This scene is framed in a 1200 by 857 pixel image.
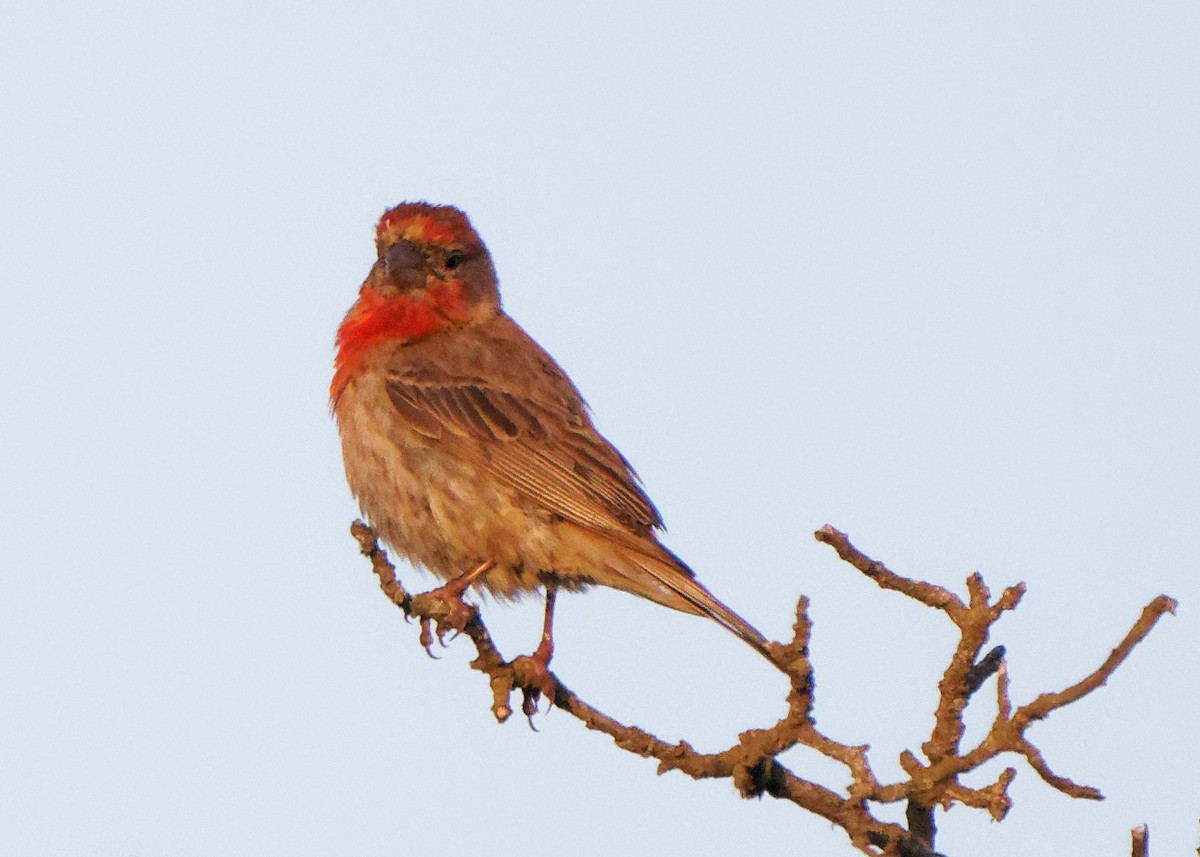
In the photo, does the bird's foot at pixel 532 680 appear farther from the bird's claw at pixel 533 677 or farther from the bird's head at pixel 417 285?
the bird's head at pixel 417 285

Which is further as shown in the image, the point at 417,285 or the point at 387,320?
the point at 417,285

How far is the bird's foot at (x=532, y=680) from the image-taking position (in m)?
6.82

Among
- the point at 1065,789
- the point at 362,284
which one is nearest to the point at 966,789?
the point at 1065,789

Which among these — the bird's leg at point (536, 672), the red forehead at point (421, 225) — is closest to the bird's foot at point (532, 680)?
the bird's leg at point (536, 672)

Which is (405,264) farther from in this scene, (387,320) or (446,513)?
(446,513)

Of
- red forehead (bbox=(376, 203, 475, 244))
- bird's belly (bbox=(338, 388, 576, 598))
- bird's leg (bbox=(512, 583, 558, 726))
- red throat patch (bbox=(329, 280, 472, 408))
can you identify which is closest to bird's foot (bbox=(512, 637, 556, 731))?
bird's leg (bbox=(512, 583, 558, 726))

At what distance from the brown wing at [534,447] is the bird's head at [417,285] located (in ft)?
1.62

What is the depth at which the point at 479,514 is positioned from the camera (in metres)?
8.38

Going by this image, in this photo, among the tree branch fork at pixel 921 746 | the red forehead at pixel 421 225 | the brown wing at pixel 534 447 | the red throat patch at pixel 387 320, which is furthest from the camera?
the red forehead at pixel 421 225

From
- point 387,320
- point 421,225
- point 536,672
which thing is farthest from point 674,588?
point 421,225

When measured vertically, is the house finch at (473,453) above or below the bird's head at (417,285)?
below

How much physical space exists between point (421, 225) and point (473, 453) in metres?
1.85

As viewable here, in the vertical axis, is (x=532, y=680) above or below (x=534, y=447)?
below

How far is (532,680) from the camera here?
22.7 ft
